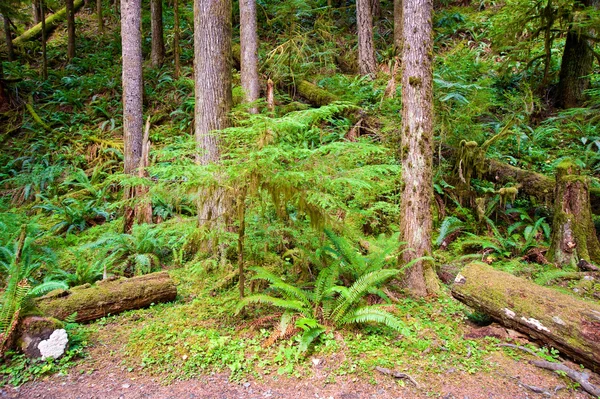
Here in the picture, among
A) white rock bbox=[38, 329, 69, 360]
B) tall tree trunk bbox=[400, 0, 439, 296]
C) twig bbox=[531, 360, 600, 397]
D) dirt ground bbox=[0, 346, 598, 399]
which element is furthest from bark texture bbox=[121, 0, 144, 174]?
twig bbox=[531, 360, 600, 397]

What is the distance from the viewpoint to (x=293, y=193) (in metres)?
3.53

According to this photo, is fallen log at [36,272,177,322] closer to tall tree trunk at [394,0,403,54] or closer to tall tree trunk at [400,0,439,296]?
tall tree trunk at [400,0,439,296]

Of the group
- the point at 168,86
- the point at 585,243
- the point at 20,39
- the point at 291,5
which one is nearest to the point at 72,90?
the point at 168,86

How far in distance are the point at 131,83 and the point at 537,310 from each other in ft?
29.4

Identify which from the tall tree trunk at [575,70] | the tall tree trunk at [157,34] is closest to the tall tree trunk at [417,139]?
the tall tree trunk at [575,70]

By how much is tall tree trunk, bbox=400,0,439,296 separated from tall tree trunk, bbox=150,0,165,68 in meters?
11.3

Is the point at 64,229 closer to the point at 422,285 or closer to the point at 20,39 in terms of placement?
the point at 422,285

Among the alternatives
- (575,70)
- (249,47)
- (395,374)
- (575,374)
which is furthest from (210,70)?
(575,70)

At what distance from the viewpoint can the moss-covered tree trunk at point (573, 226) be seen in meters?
5.18

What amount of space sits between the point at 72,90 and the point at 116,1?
8847 mm

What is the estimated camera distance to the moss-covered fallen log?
53.3 ft

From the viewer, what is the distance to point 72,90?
492 inches

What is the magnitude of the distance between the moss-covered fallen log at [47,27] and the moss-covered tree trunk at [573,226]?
2099 cm

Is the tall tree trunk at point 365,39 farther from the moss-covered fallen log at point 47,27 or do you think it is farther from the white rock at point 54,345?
the moss-covered fallen log at point 47,27
